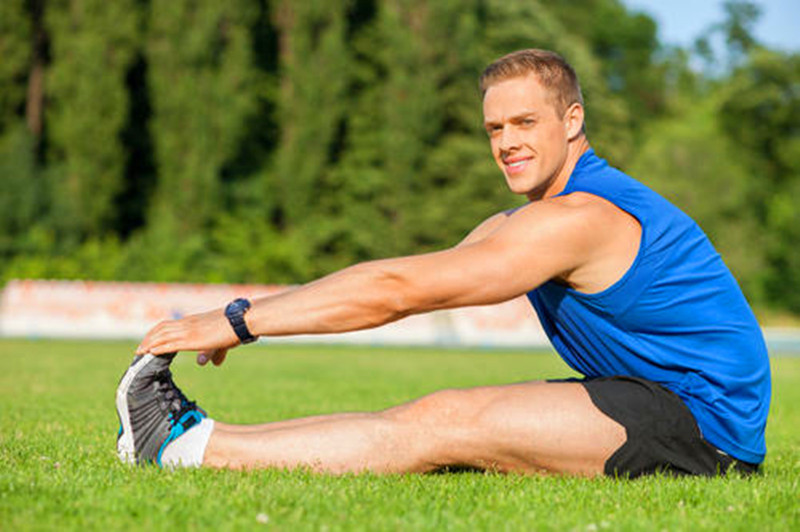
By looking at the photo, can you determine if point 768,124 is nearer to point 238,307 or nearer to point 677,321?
point 677,321

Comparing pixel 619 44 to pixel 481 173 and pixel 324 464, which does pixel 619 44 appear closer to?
pixel 481 173

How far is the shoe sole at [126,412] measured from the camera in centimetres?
401

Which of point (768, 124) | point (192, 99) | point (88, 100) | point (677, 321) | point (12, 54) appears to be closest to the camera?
point (677, 321)

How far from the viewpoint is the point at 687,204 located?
146 ft

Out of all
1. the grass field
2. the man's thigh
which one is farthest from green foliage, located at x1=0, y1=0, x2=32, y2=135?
the man's thigh

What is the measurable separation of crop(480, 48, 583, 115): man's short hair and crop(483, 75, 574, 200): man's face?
0.08ft

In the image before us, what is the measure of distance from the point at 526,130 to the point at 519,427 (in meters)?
1.33

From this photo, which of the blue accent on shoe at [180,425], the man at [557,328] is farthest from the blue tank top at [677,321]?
the blue accent on shoe at [180,425]

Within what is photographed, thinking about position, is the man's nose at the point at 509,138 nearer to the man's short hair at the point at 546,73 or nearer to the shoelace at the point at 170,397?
the man's short hair at the point at 546,73

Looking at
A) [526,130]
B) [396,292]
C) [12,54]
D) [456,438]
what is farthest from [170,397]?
[12,54]

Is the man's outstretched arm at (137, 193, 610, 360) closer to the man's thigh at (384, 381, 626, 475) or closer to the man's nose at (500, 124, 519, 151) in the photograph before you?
the man's nose at (500, 124, 519, 151)

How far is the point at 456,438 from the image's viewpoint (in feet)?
13.5

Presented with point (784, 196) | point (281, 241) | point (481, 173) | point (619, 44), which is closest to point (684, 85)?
point (619, 44)

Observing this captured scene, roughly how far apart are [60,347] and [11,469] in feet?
49.4
